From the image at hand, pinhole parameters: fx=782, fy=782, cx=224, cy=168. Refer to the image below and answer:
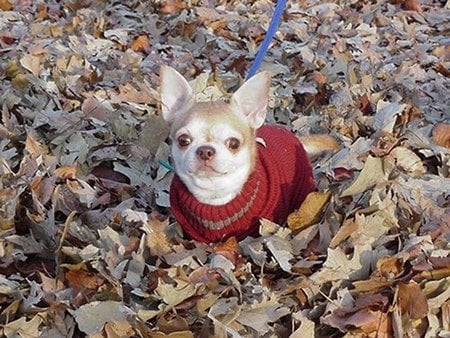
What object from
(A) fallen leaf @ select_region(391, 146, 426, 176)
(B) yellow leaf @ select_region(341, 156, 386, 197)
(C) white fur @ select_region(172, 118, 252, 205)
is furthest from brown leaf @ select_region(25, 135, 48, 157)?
(A) fallen leaf @ select_region(391, 146, 426, 176)

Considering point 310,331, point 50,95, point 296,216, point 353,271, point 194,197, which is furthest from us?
point 50,95

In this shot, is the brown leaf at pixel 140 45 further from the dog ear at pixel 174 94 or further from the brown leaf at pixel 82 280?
the brown leaf at pixel 82 280

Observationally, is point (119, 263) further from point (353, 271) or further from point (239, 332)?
point (353, 271)

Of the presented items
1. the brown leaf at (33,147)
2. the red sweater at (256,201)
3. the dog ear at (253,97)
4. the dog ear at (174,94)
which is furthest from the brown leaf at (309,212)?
the brown leaf at (33,147)

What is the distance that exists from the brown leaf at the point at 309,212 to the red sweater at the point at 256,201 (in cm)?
16

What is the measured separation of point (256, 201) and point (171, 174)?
29.1 inches

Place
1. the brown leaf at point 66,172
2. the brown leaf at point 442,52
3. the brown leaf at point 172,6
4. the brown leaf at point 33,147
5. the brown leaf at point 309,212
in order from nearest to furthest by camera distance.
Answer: the brown leaf at point 309,212, the brown leaf at point 66,172, the brown leaf at point 33,147, the brown leaf at point 442,52, the brown leaf at point 172,6

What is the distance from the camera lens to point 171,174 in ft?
12.0

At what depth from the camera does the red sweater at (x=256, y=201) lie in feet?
9.87

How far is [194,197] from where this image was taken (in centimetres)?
308

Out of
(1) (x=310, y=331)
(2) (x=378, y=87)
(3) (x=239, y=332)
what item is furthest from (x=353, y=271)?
(2) (x=378, y=87)

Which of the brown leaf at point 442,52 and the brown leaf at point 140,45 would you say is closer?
the brown leaf at point 442,52

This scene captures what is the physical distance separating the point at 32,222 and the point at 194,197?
0.64 meters

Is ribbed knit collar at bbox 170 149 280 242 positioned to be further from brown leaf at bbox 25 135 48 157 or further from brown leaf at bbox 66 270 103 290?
brown leaf at bbox 25 135 48 157
